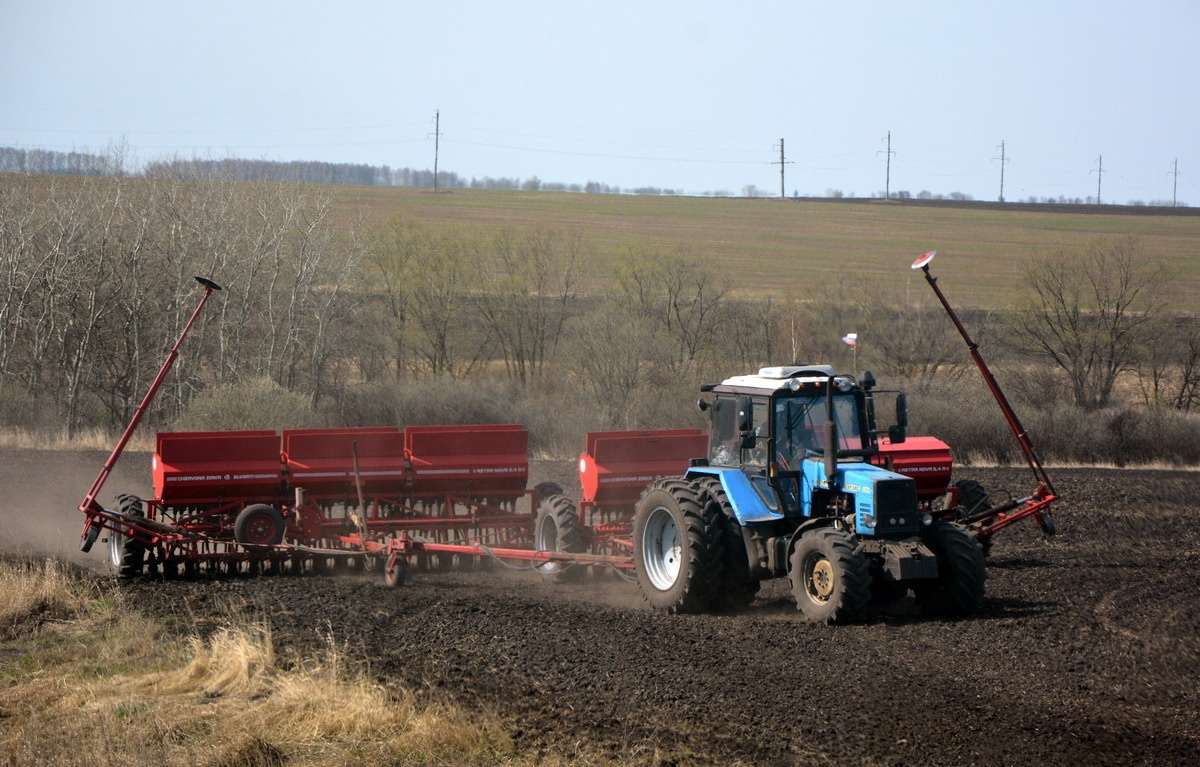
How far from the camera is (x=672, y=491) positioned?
31.8ft

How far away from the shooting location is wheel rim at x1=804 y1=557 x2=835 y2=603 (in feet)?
28.3

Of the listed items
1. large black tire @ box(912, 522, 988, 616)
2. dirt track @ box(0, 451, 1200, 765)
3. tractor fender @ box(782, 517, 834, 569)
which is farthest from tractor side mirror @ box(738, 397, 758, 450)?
large black tire @ box(912, 522, 988, 616)

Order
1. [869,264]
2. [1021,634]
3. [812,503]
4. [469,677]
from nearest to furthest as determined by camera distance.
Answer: [469,677] → [1021,634] → [812,503] → [869,264]

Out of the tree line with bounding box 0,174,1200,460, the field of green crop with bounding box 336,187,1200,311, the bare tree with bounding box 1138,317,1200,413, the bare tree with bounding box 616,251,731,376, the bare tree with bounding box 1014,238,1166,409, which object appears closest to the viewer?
the tree line with bounding box 0,174,1200,460

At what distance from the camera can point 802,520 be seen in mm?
9391

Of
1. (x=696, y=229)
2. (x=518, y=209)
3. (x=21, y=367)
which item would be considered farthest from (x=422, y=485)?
(x=518, y=209)

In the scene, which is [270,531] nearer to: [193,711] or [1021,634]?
[193,711]

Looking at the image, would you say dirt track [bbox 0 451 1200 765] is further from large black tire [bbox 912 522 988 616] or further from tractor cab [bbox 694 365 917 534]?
tractor cab [bbox 694 365 917 534]

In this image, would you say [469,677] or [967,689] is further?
[469,677]

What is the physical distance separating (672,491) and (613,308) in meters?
24.4

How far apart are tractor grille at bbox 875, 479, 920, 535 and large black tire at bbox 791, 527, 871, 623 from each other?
29 cm

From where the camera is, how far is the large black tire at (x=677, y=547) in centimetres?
925

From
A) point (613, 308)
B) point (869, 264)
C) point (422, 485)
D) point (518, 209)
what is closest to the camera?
point (422, 485)

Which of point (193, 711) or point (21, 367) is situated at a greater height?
point (21, 367)
